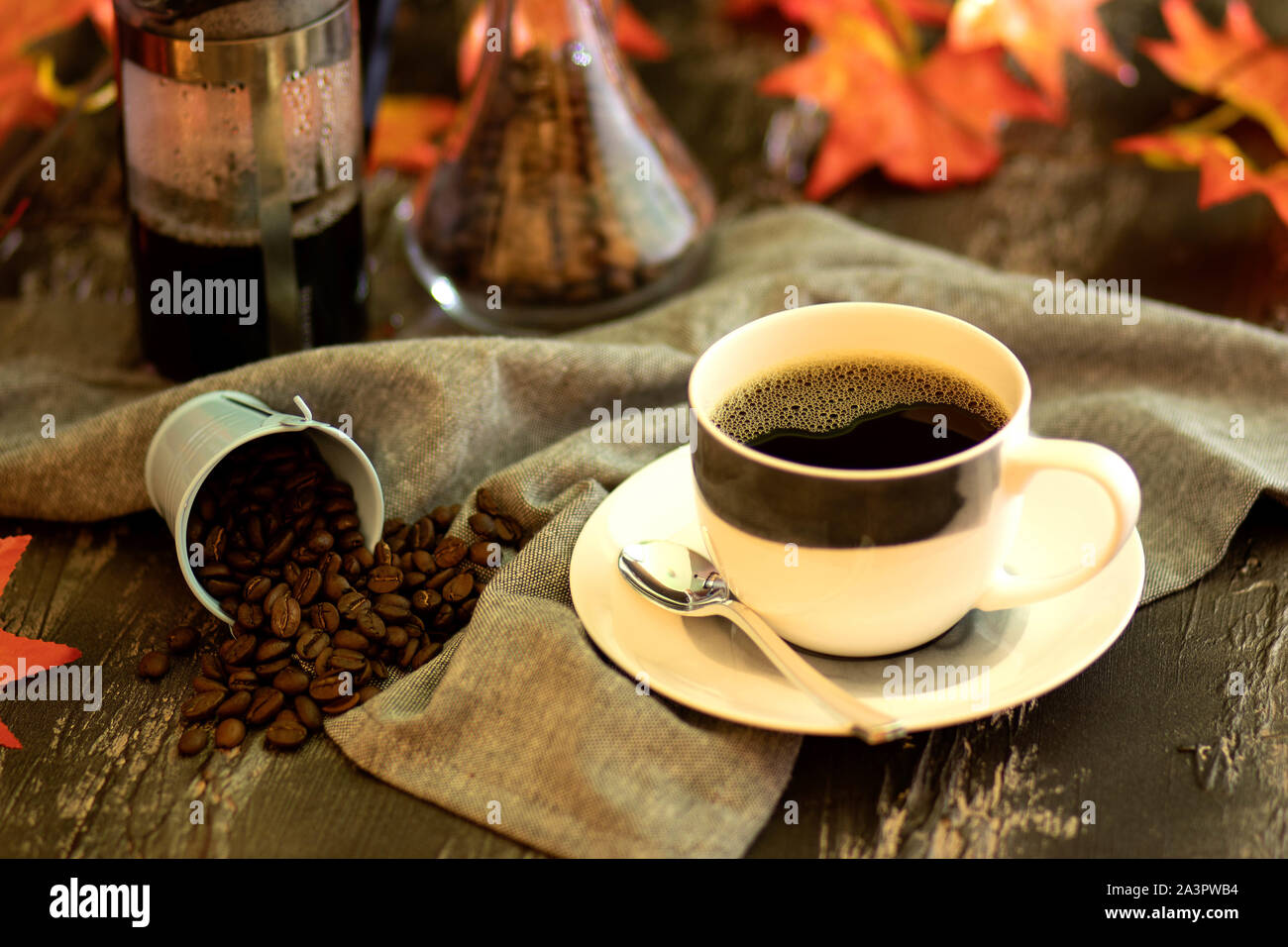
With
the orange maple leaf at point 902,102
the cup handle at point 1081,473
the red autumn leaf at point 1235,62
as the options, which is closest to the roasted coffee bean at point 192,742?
the cup handle at point 1081,473

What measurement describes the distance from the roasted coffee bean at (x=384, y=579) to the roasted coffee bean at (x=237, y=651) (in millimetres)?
92

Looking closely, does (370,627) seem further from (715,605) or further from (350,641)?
(715,605)

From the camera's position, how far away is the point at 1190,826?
2.67 ft

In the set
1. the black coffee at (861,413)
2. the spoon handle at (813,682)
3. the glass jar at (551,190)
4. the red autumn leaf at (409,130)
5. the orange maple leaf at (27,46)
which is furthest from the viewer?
the red autumn leaf at (409,130)

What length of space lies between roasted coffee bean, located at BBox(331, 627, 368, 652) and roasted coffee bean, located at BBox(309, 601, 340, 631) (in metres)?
0.01

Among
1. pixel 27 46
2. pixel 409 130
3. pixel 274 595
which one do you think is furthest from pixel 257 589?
pixel 27 46

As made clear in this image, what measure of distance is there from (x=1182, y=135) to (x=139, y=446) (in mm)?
1223

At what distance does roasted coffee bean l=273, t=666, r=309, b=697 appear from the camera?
903 millimetres

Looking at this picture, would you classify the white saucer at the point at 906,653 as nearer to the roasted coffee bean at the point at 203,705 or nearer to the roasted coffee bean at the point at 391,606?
the roasted coffee bean at the point at 391,606

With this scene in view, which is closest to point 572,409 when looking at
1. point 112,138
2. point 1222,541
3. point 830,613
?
point 830,613

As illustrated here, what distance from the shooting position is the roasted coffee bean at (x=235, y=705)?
2.94ft

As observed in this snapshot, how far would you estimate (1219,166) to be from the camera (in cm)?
134

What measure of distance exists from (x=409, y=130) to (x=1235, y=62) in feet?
3.19

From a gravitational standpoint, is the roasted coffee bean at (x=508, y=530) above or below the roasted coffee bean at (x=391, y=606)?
above
